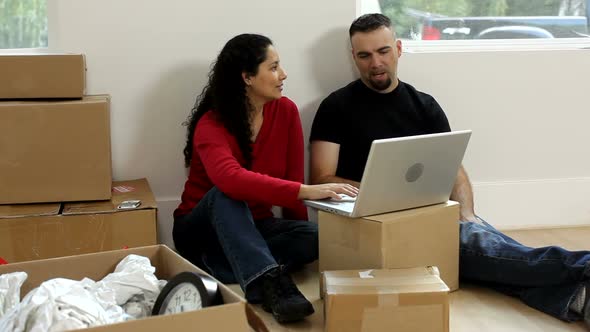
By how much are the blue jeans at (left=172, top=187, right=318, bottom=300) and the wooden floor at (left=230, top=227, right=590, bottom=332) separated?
0.31 ft

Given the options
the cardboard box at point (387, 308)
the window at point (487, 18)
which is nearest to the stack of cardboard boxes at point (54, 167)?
the cardboard box at point (387, 308)

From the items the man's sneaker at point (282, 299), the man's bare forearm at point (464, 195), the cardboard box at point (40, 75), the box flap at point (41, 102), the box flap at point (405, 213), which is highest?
the cardboard box at point (40, 75)

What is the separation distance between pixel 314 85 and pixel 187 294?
73.2 inches

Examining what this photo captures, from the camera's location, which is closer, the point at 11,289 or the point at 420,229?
the point at 11,289

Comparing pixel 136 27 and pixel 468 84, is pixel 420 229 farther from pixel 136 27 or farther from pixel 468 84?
pixel 136 27

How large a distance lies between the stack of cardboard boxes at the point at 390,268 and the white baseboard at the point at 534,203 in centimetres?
88

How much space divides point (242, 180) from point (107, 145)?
0.47m

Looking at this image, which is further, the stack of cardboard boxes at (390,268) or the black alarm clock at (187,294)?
the stack of cardboard boxes at (390,268)

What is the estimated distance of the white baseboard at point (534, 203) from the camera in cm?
332

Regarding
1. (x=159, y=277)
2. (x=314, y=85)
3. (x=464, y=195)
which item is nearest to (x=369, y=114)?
(x=314, y=85)

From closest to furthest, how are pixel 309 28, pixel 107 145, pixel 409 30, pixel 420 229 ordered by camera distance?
pixel 420 229, pixel 107 145, pixel 309 28, pixel 409 30

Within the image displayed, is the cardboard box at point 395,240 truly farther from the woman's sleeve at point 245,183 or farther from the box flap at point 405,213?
the woman's sleeve at point 245,183

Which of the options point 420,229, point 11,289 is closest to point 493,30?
point 420,229

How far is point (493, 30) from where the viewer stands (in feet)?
11.0
